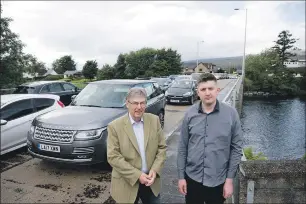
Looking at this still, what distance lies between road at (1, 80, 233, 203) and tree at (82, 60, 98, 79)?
44319 millimetres

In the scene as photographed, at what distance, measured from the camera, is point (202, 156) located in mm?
2604

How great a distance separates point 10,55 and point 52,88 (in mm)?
12575

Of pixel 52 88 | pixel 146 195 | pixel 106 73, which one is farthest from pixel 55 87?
pixel 106 73

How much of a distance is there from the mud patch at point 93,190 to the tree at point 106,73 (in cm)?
3779

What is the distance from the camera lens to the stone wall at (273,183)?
129 inches

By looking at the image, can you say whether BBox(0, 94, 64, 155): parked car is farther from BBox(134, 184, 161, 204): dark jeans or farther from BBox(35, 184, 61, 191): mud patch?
BBox(134, 184, 161, 204): dark jeans

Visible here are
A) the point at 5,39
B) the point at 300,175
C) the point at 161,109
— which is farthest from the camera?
the point at 5,39

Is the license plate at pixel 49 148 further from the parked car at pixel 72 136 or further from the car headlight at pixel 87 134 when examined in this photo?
the car headlight at pixel 87 134

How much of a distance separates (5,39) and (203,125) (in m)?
22.8

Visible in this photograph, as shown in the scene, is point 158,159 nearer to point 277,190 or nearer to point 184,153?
point 184,153

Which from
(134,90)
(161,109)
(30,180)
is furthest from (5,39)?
(134,90)

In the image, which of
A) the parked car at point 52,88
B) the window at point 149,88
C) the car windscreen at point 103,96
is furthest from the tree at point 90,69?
the car windscreen at point 103,96

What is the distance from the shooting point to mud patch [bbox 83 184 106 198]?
4336 mm

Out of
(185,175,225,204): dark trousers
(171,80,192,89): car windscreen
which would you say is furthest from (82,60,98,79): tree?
(185,175,225,204): dark trousers
